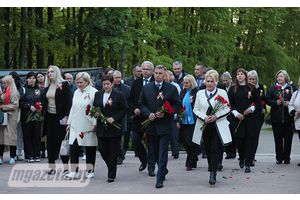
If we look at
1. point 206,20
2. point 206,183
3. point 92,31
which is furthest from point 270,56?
point 206,183

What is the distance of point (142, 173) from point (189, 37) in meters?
21.4

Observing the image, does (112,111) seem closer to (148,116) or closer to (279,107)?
(148,116)

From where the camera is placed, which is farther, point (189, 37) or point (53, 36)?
point (189, 37)

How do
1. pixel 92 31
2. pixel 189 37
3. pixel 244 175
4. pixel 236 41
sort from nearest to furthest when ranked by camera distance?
pixel 244 175 → pixel 92 31 → pixel 189 37 → pixel 236 41

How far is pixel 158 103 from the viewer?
10133 millimetres

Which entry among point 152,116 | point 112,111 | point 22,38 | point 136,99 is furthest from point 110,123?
point 22,38

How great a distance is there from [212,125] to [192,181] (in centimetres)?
109

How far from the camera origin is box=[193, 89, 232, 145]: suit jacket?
33.1ft

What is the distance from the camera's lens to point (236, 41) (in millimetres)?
36094

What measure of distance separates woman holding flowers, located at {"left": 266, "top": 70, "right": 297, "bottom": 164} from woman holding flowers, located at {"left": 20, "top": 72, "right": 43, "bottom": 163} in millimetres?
4971

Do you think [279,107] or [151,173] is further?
[279,107]

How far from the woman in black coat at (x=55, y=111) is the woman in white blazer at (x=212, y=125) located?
2.47m

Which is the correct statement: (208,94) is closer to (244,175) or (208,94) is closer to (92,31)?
(244,175)

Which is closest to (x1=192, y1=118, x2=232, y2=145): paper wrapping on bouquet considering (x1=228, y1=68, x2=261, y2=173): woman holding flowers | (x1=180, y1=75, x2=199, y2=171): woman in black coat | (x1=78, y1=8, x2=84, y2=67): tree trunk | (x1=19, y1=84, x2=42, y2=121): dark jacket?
(x1=228, y1=68, x2=261, y2=173): woman holding flowers
